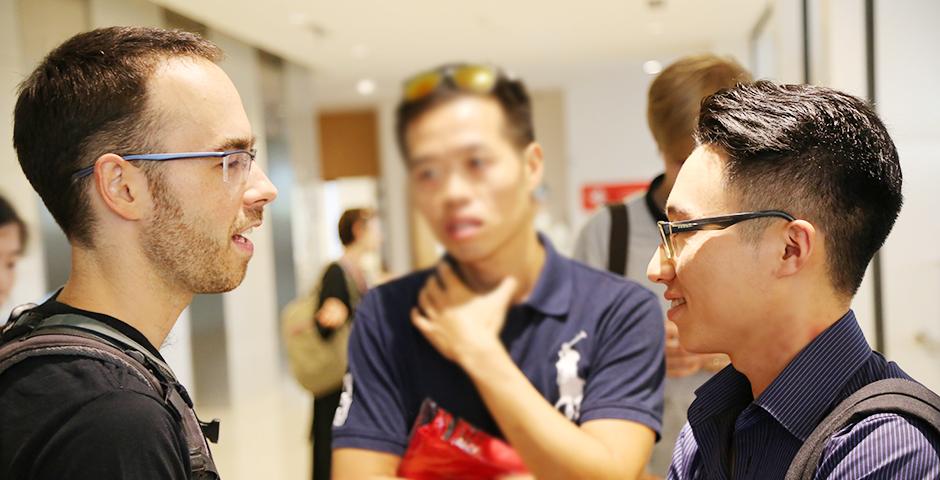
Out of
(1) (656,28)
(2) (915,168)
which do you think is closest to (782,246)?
(2) (915,168)

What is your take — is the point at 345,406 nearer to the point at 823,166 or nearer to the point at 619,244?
the point at 619,244

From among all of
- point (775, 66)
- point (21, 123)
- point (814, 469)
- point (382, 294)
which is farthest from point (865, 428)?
point (775, 66)

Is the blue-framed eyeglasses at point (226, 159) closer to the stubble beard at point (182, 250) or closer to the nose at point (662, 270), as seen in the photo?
the stubble beard at point (182, 250)

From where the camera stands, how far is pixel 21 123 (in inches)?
51.3

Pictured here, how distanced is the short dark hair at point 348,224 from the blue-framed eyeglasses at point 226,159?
2.51 metres

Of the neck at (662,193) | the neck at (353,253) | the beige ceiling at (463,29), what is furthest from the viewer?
the beige ceiling at (463,29)

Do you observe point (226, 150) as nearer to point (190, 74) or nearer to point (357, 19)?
point (190, 74)

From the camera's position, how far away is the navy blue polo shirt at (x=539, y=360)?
160 cm

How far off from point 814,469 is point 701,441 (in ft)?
0.84

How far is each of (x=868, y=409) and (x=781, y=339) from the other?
19cm

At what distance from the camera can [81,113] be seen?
49.3 inches

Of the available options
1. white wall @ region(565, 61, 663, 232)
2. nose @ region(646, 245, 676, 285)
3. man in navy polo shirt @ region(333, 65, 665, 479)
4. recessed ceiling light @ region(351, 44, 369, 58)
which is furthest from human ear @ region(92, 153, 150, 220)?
white wall @ region(565, 61, 663, 232)

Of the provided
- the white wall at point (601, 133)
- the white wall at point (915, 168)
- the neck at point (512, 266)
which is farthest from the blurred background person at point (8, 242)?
the white wall at point (601, 133)

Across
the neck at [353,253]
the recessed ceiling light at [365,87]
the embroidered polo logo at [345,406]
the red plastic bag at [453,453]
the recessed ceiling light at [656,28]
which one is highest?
the recessed ceiling light at [656,28]
